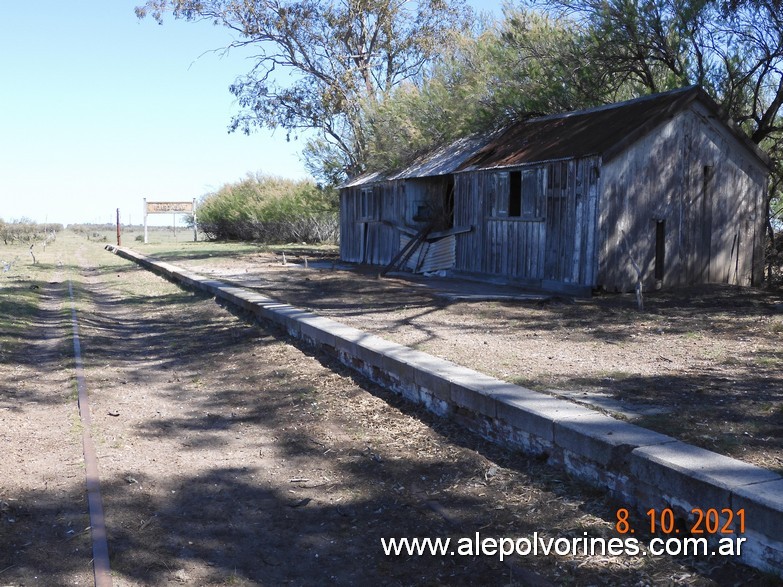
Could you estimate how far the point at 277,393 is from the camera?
7395mm

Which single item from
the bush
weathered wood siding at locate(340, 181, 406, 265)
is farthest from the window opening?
the bush

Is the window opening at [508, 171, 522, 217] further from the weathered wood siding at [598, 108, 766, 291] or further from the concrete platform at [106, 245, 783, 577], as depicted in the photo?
the concrete platform at [106, 245, 783, 577]

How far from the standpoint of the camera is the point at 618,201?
1322cm

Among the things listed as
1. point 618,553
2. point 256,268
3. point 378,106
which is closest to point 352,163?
point 378,106

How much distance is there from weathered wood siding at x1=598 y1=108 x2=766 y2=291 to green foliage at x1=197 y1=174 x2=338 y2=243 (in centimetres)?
2050

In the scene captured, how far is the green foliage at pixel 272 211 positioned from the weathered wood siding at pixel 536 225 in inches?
651

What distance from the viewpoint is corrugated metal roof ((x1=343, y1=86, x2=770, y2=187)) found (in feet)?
43.6

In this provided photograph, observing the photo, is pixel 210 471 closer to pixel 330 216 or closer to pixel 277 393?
pixel 277 393

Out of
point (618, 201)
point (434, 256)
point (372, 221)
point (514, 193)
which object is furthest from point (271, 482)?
point (372, 221)

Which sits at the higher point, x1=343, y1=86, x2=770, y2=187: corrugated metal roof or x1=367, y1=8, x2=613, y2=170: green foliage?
x1=367, y1=8, x2=613, y2=170: green foliage

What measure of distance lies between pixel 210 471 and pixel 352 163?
Result: 26775 mm

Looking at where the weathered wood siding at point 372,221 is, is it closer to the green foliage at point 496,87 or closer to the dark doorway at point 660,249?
the green foliage at point 496,87

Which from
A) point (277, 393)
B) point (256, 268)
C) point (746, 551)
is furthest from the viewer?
point (256, 268)

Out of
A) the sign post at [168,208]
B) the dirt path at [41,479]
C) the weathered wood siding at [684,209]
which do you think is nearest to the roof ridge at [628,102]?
the weathered wood siding at [684,209]
